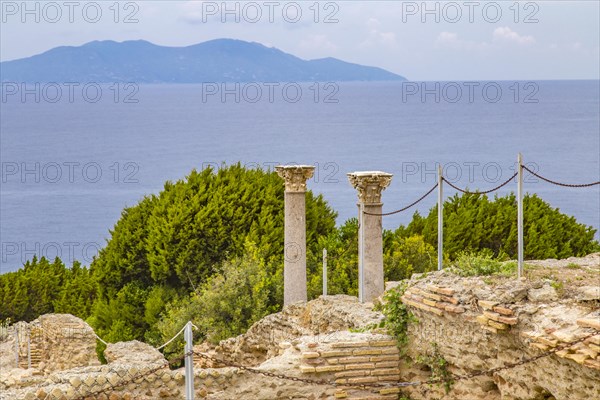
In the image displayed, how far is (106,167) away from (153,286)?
10193 centimetres

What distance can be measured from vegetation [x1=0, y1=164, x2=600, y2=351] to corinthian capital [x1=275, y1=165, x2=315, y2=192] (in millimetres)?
3483

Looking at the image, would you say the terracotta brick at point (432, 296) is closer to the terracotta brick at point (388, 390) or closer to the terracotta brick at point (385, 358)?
the terracotta brick at point (385, 358)

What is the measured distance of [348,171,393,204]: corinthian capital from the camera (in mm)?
23812

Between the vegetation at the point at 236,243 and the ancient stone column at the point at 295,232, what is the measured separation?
113 inches

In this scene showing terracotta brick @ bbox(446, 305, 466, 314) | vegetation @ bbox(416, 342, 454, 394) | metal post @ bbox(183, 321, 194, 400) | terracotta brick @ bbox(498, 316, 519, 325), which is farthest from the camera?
vegetation @ bbox(416, 342, 454, 394)

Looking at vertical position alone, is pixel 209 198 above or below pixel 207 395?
above

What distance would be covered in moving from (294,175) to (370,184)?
6.10 feet

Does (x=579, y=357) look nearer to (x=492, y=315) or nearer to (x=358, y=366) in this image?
(x=492, y=315)

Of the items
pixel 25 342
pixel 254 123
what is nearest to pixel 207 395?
pixel 25 342

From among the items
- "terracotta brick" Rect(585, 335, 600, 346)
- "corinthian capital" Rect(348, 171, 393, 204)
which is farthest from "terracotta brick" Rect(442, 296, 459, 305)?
"corinthian capital" Rect(348, 171, 393, 204)

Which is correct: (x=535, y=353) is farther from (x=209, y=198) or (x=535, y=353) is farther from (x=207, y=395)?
(x=209, y=198)

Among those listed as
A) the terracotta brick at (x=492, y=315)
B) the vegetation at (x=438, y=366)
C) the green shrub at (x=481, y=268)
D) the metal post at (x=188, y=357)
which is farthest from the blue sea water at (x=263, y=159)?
the metal post at (x=188, y=357)

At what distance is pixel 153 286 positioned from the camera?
109 feet

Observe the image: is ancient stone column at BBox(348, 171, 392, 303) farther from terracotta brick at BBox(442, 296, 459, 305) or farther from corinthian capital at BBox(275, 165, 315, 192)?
terracotta brick at BBox(442, 296, 459, 305)
